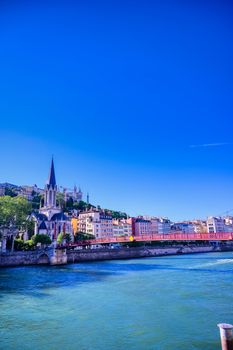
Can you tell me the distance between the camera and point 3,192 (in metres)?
123

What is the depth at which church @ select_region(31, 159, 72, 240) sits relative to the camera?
265 ft

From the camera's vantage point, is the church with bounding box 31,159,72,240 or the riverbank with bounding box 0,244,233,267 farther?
the church with bounding box 31,159,72,240

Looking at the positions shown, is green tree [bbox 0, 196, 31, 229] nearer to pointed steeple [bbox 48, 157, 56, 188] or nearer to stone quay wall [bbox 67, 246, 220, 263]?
stone quay wall [bbox 67, 246, 220, 263]

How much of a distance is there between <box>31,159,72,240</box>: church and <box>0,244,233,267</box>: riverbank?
22413mm

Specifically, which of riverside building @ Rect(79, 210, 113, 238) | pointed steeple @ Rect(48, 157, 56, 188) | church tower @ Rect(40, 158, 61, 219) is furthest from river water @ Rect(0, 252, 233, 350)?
riverside building @ Rect(79, 210, 113, 238)

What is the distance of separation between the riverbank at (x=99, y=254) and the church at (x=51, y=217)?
2241 centimetres

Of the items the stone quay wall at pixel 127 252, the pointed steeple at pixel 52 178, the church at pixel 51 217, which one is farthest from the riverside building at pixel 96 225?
the stone quay wall at pixel 127 252

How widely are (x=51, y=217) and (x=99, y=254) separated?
31922mm

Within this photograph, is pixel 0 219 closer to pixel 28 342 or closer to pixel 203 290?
pixel 203 290

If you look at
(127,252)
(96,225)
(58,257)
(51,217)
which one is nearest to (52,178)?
(51,217)

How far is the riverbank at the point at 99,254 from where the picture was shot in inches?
1705

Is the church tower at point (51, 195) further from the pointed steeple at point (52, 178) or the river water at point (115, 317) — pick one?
the river water at point (115, 317)

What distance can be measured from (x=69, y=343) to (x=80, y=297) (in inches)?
336

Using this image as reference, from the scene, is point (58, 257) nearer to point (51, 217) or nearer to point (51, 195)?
point (51, 217)
